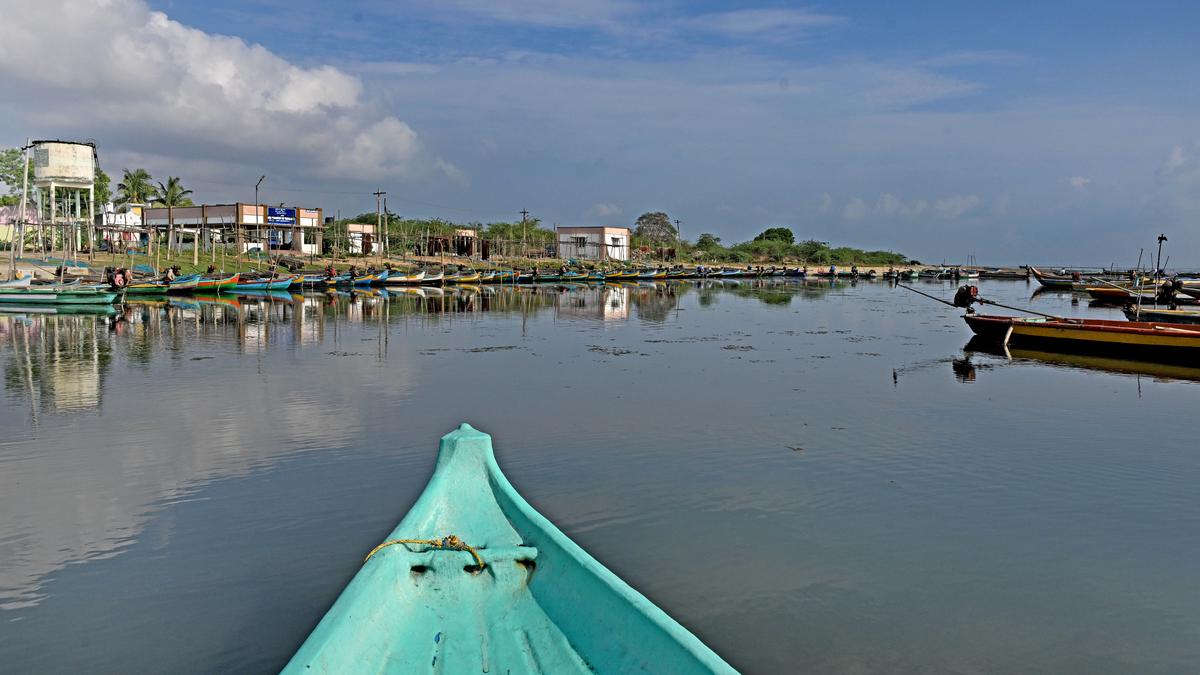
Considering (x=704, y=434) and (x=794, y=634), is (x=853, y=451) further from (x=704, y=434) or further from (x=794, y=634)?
(x=794, y=634)

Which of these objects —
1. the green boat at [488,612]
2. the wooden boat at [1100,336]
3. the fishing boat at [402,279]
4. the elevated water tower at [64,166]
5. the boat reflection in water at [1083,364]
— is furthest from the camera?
the fishing boat at [402,279]

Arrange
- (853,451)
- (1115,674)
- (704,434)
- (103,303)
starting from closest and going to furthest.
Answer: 1. (1115,674)
2. (853,451)
3. (704,434)
4. (103,303)

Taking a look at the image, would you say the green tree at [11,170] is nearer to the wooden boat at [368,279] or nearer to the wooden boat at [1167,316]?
the wooden boat at [368,279]

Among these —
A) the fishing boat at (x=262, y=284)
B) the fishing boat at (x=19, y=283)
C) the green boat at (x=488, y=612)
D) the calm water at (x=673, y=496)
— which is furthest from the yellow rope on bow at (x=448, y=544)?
the fishing boat at (x=262, y=284)

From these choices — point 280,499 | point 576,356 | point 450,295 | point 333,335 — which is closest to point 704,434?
point 280,499

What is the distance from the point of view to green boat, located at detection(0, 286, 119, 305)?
29984 mm

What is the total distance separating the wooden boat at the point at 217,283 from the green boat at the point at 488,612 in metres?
39.9

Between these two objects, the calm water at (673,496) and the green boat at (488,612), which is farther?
the calm water at (673,496)

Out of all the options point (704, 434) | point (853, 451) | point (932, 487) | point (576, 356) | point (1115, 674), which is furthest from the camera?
point (576, 356)

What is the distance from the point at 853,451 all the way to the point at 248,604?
7764 millimetres

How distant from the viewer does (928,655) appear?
552cm

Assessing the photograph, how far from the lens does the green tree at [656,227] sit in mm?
120250

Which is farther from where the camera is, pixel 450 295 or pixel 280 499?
pixel 450 295

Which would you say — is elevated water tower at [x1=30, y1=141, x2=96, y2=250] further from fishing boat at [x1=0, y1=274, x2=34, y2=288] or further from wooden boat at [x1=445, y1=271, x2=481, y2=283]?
wooden boat at [x1=445, y1=271, x2=481, y2=283]
